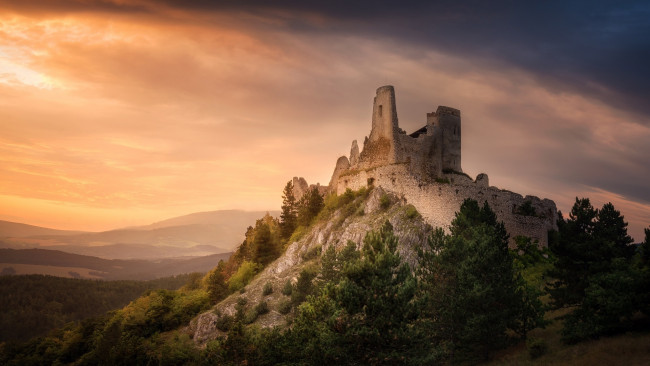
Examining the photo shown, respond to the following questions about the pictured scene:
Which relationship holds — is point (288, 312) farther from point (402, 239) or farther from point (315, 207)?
point (315, 207)

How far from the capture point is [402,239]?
38875 millimetres

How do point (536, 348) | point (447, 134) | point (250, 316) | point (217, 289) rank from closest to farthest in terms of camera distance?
1. point (536, 348)
2. point (250, 316)
3. point (217, 289)
4. point (447, 134)

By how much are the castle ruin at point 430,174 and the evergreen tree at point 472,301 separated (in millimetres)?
12809

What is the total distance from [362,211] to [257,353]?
23.7m

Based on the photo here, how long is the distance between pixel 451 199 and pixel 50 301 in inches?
4994

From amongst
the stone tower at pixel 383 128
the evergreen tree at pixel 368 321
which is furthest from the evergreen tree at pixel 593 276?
the stone tower at pixel 383 128

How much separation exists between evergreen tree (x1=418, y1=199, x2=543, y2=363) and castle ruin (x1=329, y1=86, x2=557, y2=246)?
12.8 metres

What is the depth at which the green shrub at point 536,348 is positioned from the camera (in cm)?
2477

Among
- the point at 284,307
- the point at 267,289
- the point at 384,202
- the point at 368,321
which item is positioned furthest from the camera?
the point at 384,202

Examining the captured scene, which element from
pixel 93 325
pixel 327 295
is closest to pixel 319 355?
pixel 327 295

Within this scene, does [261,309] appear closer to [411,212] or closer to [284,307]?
[284,307]

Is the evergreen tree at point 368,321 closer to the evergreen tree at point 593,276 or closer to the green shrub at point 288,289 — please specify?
the evergreen tree at point 593,276

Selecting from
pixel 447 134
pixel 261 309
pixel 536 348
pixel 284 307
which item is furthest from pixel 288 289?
pixel 447 134

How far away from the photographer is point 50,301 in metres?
125
